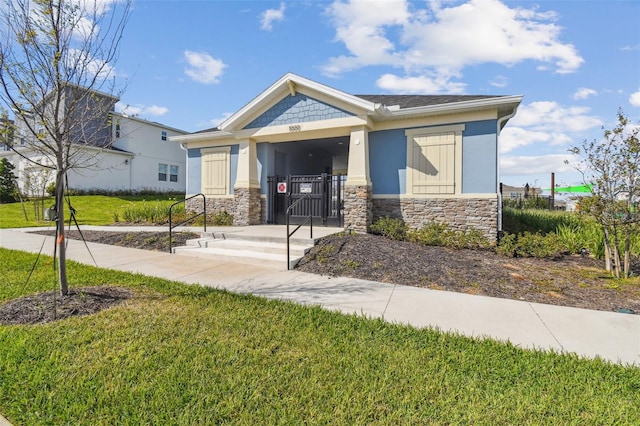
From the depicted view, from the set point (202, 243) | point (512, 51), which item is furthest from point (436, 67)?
point (202, 243)

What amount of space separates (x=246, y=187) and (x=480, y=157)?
23.9ft

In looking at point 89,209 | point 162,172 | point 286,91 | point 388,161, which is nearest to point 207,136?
point 286,91

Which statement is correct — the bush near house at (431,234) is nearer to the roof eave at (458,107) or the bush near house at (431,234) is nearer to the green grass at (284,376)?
the roof eave at (458,107)

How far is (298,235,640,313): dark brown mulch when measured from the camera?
4.76m

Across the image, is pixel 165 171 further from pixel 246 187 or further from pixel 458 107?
pixel 458 107

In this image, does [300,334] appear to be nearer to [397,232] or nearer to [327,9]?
[397,232]

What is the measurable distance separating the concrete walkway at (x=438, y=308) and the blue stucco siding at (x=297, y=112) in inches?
199

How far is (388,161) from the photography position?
9469 millimetres

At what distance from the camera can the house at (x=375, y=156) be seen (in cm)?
844

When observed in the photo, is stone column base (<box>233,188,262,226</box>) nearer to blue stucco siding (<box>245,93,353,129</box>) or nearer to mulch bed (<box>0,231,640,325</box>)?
blue stucco siding (<box>245,93,353,129</box>)

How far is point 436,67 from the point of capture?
10383mm

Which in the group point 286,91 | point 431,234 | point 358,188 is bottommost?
point 431,234

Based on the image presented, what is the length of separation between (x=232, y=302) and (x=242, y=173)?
724cm

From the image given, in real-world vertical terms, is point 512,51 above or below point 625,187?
above
